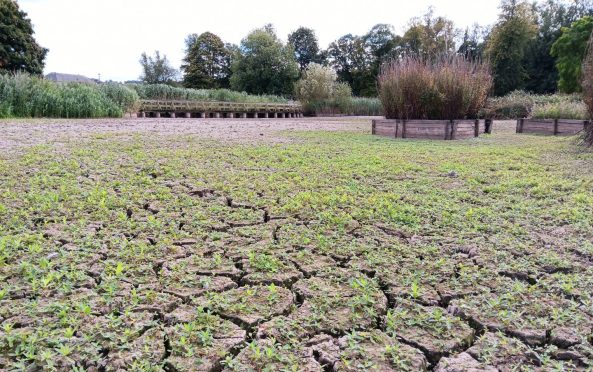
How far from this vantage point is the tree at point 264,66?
35688 millimetres

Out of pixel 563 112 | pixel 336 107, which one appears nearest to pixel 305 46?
pixel 336 107

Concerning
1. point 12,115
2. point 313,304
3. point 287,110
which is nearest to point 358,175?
point 313,304

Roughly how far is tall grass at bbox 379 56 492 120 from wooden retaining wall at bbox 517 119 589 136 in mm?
2009

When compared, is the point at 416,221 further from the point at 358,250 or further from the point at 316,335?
the point at 316,335

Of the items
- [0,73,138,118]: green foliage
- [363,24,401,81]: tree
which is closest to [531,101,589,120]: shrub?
[0,73,138,118]: green foliage

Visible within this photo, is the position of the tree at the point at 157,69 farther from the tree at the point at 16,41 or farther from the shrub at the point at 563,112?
the shrub at the point at 563,112

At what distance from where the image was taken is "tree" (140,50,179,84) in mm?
47156

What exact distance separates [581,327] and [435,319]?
0.47 m

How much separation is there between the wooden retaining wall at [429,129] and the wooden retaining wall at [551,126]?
8.03ft

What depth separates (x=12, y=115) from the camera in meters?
9.18

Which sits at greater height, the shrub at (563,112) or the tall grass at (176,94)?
the tall grass at (176,94)

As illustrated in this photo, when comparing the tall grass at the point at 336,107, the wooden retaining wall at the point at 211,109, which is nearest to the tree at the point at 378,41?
the tall grass at the point at 336,107

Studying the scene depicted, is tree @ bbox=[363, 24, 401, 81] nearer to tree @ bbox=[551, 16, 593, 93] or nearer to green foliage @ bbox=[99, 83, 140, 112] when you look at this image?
tree @ bbox=[551, 16, 593, 93]

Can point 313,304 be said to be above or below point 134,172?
below
